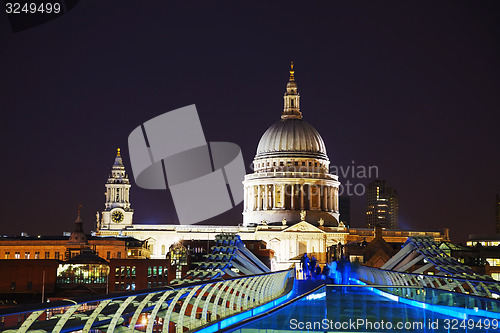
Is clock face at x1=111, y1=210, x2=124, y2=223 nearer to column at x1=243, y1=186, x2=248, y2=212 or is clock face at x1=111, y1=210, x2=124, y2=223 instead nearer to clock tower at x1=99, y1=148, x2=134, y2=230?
clock tower at x1=99, y1=148, x2=134, y2=230

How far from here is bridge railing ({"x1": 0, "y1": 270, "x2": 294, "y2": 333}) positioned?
9789 millimetres

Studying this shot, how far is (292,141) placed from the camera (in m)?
159

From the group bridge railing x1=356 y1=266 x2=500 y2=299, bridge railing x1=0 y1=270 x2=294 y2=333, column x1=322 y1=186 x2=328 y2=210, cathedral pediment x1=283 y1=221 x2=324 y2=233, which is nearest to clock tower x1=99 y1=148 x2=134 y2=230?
cathedral pediment x1=283 y1=221 x2=324 y2=233

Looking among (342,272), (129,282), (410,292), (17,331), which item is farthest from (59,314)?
(129,282)

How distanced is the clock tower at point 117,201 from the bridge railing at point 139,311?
130463 mm

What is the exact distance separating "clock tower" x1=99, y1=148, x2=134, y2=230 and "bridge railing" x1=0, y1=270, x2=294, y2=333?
130463mm

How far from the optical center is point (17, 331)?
966 centimetres

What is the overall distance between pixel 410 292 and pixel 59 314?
8.47 metres

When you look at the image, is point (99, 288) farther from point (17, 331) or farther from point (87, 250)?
point (17, 331)

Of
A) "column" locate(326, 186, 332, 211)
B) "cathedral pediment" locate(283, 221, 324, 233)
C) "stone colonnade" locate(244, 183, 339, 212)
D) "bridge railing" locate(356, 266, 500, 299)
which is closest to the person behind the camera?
"bridge railing" locate(356, 266, 500, 299)

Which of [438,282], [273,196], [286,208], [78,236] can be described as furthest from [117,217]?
[438,282]

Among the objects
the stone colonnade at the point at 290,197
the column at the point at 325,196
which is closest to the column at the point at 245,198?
the stone colonnade at the point at 290,197

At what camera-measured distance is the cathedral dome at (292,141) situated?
158m

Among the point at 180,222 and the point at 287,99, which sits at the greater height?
the point at 287,99
